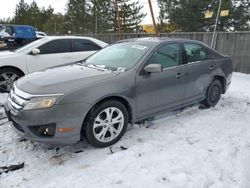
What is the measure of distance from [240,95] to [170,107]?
280 cm

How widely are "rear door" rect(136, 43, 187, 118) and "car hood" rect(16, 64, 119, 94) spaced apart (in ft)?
1.77

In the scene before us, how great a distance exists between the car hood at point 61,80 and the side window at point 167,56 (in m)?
0.82

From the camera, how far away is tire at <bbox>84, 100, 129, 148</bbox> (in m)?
3.57

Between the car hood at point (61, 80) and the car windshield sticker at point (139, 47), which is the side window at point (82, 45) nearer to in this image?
the car windshield sticker at point (139, 47)

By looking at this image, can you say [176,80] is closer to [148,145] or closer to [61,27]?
[148,145]

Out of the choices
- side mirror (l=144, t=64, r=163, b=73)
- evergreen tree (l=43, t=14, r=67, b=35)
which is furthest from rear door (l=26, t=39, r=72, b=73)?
evergreen tree (l=43, t=14, r=67, b=35)

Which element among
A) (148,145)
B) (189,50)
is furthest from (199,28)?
(148,145)

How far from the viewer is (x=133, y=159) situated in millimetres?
3404

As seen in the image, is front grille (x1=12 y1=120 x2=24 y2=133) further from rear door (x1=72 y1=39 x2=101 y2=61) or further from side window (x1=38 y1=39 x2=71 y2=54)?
rear door (x1=72 y1=39 x2=101 y2=61)

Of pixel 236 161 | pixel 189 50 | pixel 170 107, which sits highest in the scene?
pixel 189 50

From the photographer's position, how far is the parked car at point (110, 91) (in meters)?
3.33

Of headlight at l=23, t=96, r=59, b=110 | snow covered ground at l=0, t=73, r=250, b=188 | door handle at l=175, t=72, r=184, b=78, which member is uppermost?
door handle at l=175, t=72, r=184, b=78

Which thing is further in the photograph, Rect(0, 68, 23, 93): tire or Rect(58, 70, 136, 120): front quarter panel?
Rect(0, 68, 23, 93): tire

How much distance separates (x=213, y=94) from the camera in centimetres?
559
